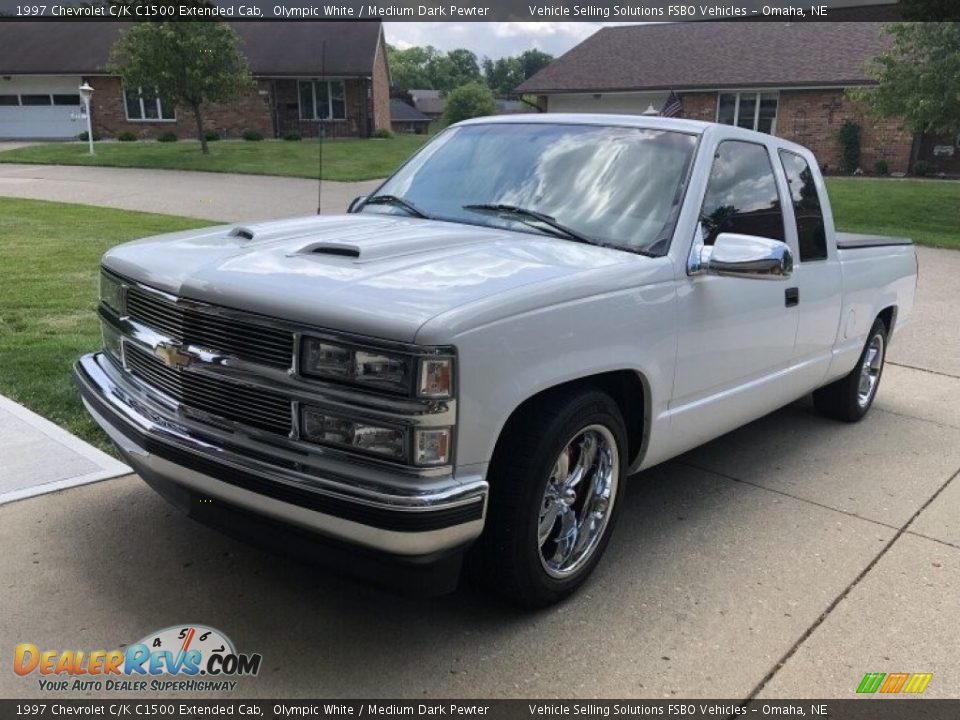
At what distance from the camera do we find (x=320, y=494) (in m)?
2.57

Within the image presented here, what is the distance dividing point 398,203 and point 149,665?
2414 millimetres

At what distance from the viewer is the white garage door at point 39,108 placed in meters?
40.7

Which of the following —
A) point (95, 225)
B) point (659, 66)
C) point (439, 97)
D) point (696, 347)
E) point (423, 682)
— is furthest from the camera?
point (439, 97)

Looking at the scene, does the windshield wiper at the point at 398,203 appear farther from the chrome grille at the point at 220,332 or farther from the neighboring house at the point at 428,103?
the neighboring house at the point at 428,103

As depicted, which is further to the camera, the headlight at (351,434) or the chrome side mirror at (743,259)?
the chrome side mirror at (743,259)

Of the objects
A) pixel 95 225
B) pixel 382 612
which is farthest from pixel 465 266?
pixel 95 225

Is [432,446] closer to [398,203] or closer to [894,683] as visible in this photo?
[894,683]

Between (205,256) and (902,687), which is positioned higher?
(205,256)

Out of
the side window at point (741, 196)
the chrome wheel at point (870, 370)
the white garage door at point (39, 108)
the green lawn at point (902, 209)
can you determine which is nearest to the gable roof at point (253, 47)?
the white garage door at point (39, 108)

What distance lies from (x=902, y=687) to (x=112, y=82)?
44376mm

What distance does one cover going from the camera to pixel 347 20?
45188 mm

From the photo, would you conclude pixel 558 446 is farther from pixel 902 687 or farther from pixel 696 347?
pixel 902 687

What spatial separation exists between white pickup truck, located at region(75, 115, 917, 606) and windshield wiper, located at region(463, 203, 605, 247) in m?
0.02

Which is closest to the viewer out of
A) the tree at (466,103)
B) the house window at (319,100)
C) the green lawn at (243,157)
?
the green lawn at (243,157)
